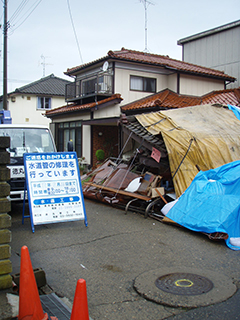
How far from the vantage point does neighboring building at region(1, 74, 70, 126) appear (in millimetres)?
30562

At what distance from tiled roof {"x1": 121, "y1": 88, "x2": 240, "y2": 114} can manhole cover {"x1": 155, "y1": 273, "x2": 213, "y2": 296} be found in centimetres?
1043

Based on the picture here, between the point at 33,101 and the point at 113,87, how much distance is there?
17.1 metres

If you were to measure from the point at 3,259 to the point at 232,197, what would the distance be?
4.39m

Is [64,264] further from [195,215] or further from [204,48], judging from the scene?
[204,48]

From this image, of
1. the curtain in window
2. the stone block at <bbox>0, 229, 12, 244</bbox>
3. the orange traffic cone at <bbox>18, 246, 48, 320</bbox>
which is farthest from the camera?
the curtain in window

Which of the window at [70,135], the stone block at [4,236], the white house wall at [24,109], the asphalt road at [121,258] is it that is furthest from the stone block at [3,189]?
the white house wall at [24,109]

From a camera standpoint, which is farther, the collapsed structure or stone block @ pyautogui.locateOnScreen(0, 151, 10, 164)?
the collapsed structure

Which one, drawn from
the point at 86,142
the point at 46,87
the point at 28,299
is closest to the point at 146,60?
the point at 86,142

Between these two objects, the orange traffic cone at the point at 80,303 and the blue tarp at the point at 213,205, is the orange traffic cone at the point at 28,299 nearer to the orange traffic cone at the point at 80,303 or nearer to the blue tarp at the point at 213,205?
the orange traffic cone at the point at 80,303

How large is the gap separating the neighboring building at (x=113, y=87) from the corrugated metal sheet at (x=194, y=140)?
242 inches

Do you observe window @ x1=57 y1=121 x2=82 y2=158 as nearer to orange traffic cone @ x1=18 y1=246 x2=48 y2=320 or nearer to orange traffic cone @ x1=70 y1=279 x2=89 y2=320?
orange traffic cone @ x1=18 y1=246 x2=48 y2=320

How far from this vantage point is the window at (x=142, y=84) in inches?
668

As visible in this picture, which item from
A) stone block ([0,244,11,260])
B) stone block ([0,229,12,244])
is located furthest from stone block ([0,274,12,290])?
stone block ([0,229,12,244])

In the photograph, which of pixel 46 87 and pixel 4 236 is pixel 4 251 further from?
pixel 46 87
